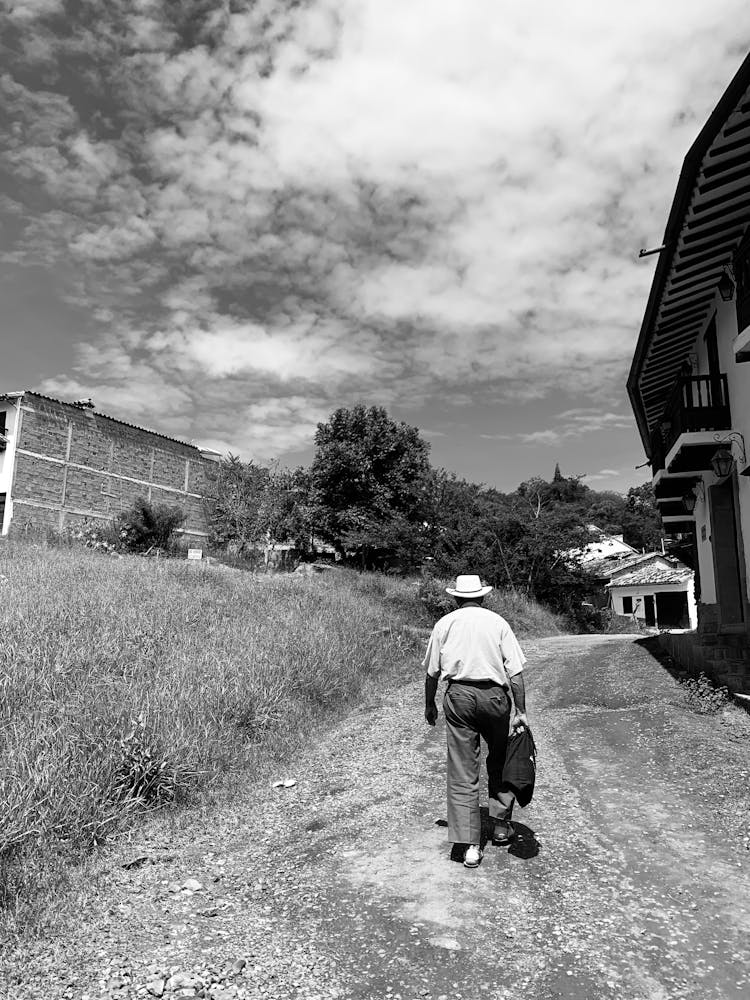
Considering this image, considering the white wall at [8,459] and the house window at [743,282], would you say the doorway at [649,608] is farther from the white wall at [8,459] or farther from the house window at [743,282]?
the house window at [743,282]

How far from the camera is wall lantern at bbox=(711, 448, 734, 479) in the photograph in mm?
10484

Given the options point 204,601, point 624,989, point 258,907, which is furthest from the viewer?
point 204,601

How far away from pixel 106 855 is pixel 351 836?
161 centimetres

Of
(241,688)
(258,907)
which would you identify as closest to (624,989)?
(258,907)

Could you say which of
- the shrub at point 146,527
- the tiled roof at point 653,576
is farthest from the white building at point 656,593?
the shrub at point 146,527

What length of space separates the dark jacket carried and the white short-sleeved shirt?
1.23 ft

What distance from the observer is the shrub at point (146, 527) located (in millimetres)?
25594

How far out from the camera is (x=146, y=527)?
2614cm

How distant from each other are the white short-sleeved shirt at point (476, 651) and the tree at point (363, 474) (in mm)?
24924

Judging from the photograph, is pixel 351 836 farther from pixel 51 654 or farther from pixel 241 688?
pixel 51 654

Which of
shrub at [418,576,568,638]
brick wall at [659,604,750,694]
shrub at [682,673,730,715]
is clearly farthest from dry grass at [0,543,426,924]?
shrub at [418,576,568,638]

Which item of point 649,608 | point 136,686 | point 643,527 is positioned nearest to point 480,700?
point 136,686

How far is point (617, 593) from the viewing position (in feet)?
128

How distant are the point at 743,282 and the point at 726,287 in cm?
117
